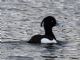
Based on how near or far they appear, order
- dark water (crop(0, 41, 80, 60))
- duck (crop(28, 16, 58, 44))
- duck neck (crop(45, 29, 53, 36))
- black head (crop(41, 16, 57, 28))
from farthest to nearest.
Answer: duck neck (crop(45, 29, 53, 36)), black head (crop(41, 16, 57, 28)), duck (crop(28, 16, 58, 44)), dark water (crop(0, 41, 80, 60))

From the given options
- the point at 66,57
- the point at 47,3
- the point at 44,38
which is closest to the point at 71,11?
the point at 47,3

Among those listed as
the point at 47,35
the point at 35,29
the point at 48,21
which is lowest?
the point at 35,29

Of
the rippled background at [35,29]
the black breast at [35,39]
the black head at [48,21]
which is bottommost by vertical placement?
the rippled background at [35,29]

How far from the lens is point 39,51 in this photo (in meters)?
21.5

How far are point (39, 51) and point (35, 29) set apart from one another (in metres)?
4.86

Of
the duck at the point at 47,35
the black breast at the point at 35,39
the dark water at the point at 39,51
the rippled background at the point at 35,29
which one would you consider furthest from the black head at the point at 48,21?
the dark water at the point at 39,51

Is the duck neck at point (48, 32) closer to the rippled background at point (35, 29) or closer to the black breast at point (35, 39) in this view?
the rippled background at point (35, 29)

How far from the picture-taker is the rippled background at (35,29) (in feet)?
69.2

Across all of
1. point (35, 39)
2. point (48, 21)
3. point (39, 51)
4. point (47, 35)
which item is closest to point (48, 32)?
point (47, 35)

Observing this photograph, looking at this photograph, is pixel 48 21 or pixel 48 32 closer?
pixel 48 21

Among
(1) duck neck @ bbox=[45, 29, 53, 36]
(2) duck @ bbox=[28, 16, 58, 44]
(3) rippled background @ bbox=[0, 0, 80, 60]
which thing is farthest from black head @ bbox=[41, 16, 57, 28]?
(3) rippled background @ bbox=[0, 0, 80, 60]

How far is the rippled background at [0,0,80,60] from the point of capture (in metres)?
21.1

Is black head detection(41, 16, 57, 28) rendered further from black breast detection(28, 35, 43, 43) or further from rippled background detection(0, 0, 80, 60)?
black breast detection(28, 35, 43, 43)

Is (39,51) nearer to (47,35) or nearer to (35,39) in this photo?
(35,39)
